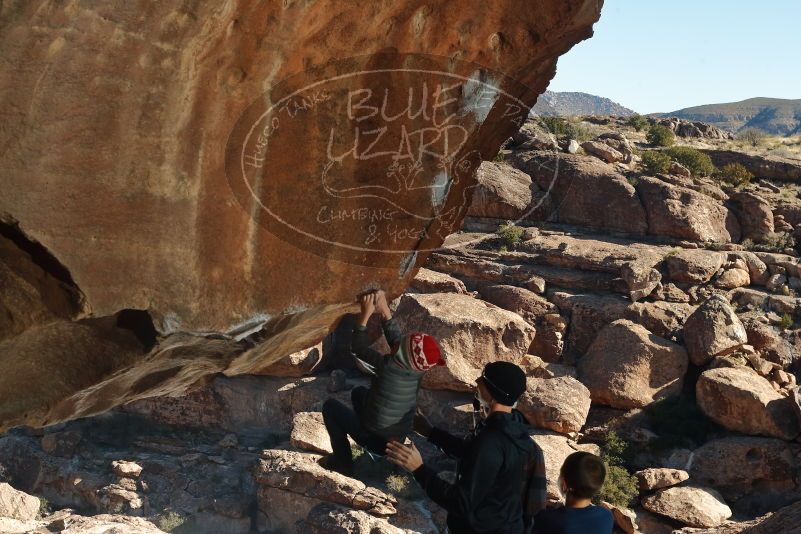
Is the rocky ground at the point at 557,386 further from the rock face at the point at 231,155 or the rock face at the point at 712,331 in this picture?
the rock face at the point at 231,155

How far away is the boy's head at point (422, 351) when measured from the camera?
437 centimetres

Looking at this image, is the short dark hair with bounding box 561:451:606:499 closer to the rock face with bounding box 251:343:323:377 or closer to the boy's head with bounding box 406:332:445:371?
the boy's head with bounding box 406:332:445:371

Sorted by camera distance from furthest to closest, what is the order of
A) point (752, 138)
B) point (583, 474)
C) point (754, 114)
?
1. point (754, 114)
2. point (752, 138)
3. point (583, 474)

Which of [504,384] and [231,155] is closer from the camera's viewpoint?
[504,384]

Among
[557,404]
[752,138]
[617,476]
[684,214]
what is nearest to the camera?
[617,476]

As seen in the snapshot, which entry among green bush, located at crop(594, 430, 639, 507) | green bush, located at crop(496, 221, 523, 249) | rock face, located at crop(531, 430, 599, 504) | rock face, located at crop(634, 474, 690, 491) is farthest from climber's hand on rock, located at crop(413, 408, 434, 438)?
A: green bush, located at crop(496, 221, 523, 249)

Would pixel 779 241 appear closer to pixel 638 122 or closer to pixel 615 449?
pixel 615 449

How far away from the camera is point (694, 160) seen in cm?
2777

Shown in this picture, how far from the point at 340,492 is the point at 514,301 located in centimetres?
722

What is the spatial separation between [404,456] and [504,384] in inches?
25.5

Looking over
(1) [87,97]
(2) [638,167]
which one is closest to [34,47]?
(1) [87,97]

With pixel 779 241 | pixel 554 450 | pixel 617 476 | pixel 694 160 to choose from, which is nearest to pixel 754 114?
pixel 694 160

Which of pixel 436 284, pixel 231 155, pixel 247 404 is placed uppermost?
pixel 231 155

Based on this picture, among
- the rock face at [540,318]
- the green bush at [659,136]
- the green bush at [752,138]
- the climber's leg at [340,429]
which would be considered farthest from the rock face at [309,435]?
the green bush at [752,138]
